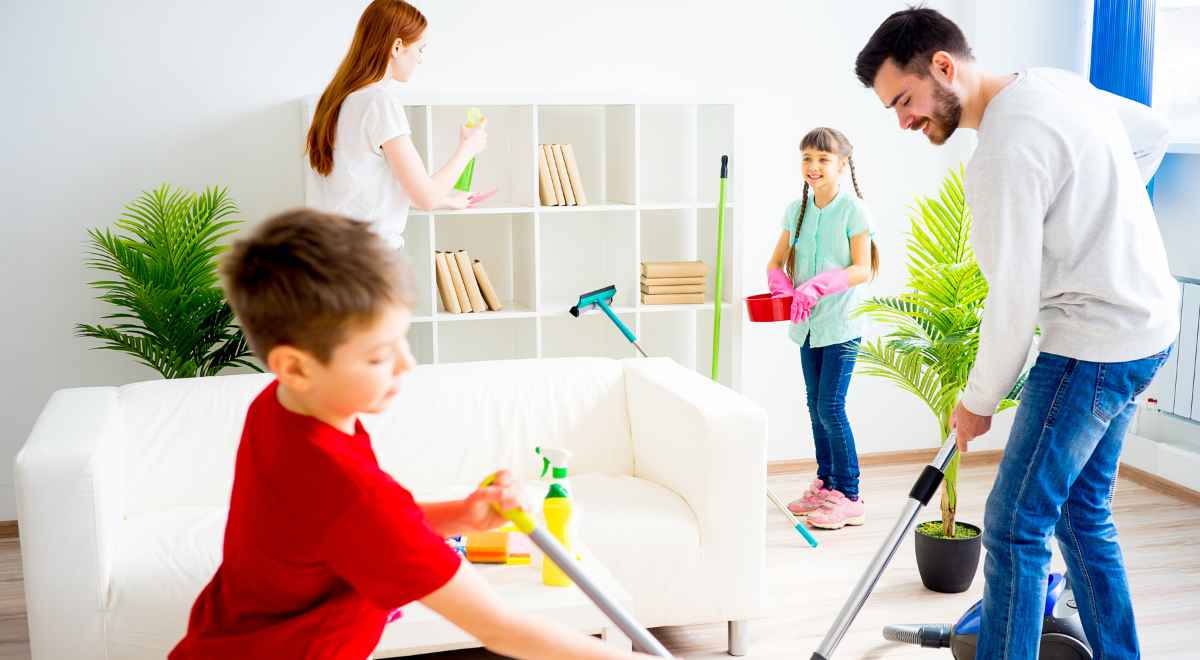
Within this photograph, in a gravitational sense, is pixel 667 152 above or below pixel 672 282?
above

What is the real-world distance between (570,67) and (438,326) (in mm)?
1127

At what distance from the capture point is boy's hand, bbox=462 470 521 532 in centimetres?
140

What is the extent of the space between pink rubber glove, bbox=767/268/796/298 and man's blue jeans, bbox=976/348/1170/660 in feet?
5.93

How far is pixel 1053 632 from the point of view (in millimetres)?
2738

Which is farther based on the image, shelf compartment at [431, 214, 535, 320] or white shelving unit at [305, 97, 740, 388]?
shelf compartment at [431, 214, 535, 320]

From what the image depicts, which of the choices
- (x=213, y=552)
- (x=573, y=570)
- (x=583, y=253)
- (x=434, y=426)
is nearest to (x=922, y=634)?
(x=434, y=426)

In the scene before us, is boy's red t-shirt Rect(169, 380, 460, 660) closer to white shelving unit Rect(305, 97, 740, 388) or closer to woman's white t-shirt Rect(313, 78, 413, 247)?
woman's white t-shirt Rect(313, 78, 413, 247)

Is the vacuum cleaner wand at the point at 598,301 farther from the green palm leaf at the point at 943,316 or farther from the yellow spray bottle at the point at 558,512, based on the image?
the yellow spray bottle at the point at 558,512

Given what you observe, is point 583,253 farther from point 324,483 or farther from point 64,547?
point 324,483

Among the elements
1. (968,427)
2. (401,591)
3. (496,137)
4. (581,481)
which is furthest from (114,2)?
(401,591)

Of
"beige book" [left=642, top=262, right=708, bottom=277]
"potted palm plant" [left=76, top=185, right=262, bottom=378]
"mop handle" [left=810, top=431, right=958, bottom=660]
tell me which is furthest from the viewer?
"beige book" [left=642, top=262, right=708, bottom=277]

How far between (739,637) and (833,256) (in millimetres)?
1543

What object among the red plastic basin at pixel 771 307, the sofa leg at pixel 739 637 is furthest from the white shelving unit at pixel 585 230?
Answer: the sofa leg at pixel 739 637

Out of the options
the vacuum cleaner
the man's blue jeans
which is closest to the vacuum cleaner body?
the vacuum cleaner
